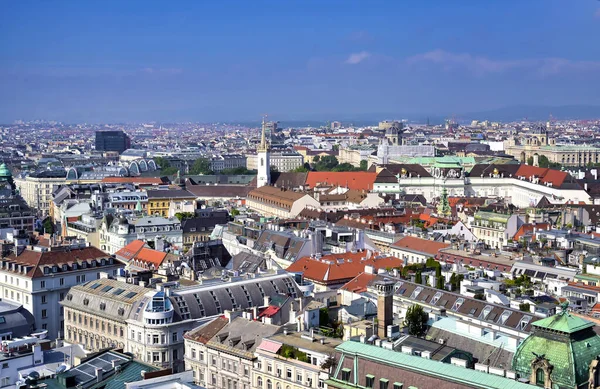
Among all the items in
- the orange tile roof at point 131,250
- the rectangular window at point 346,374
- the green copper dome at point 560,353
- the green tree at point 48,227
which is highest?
the green copper dome at point 560,353

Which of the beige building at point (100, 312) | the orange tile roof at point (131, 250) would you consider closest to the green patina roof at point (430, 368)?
the beige building at point (100, 312)

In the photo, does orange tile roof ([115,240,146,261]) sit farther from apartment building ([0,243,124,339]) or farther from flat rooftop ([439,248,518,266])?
flat rooftop ([439,248,518,266])

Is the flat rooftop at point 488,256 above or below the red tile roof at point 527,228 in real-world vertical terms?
above

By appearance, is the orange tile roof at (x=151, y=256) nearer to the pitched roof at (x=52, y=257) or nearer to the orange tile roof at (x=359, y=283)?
the pitched roof at (x=52, y=257)

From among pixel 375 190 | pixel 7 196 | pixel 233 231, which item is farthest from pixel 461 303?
pixel 375 190

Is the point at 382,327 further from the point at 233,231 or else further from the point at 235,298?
the point at 233,231

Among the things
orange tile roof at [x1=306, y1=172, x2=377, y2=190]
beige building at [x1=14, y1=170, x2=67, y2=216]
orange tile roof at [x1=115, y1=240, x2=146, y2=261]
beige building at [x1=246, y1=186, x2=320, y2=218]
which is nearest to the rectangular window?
orange tile roof at [x1=115, y1=240, x2=146, y2=261]
